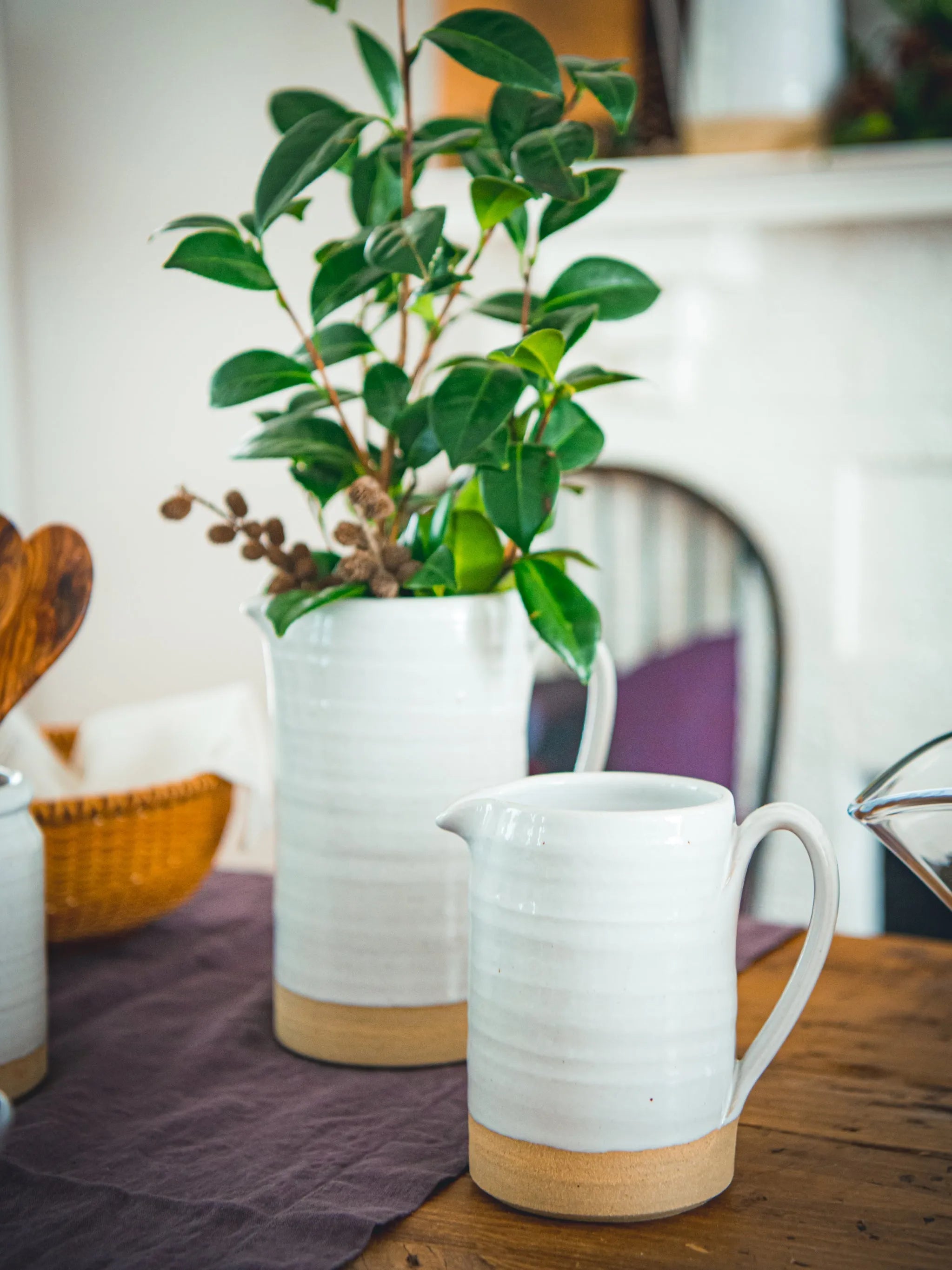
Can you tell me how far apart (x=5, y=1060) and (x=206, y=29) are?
5.63ft

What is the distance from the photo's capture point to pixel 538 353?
1.52 ft

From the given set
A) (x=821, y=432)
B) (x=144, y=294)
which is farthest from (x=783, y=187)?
(x=144, y=294)

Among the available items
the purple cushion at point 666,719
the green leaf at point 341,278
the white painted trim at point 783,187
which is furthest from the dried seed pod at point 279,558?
the white painted trim at point 783,187

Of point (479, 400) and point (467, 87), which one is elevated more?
point (467, 87)

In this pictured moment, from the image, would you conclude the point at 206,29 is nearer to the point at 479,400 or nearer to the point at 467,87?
the point at 467,87

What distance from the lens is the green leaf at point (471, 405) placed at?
1.46ft

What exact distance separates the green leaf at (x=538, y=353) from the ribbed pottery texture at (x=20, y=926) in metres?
0.27

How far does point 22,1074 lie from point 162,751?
34 cm

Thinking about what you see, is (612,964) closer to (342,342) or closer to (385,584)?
(385,584)

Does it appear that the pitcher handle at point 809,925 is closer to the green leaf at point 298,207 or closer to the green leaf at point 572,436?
the green leaf at point 572,436

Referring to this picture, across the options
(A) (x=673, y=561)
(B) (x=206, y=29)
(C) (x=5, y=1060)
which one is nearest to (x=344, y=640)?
(C) (x=5, y=1060)

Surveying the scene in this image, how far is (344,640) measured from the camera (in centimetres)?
51

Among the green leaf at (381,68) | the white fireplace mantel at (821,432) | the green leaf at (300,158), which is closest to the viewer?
the green leaf at (300,158)

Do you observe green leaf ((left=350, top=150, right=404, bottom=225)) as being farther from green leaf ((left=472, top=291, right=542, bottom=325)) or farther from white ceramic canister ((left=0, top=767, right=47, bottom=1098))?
white ceramic canister ((left=0, top=767, right=47, bottom=1098))
